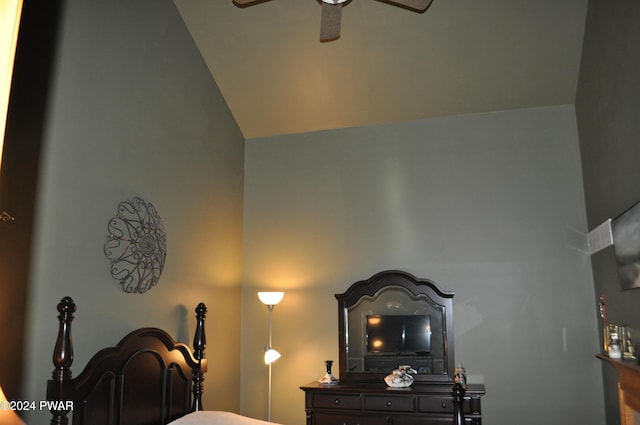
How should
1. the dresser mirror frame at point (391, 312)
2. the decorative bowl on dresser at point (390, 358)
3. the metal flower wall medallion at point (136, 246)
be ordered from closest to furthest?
the metal flower wall medallion at point (136, 246)
the decorative bowl on dresser at point (390, 358)
the dresser mirror frame at point (391, 312)

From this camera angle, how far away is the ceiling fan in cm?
303

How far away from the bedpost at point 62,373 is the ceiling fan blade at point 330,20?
7.37ft

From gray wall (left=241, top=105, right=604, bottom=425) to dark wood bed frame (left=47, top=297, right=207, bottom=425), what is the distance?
4.72 feet

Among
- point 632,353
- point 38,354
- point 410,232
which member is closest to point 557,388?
point 632,353

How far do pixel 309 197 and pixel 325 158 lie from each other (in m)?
0.46

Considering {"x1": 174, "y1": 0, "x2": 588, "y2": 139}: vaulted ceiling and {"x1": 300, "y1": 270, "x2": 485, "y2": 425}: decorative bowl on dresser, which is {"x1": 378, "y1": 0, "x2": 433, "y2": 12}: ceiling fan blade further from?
{"x1": 300, "y1": 270, "x2": 485, "y2": 425}: decorative bowl on dresser

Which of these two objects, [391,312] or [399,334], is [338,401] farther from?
[391,312]

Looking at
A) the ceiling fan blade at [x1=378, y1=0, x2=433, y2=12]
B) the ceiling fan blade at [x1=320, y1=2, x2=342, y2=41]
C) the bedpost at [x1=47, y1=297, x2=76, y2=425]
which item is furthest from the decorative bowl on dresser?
the ceiling fan blade at [x1=378, y1=0, x2=433, y2=12]

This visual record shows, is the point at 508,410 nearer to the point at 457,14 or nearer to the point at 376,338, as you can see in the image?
the point at 376,338

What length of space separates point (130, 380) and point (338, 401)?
6.54ft

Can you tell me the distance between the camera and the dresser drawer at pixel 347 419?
4.49m

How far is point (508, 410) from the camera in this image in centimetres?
471

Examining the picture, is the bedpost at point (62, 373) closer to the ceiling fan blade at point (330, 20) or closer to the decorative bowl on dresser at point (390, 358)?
the ceiling fan blade at point (330, 20)

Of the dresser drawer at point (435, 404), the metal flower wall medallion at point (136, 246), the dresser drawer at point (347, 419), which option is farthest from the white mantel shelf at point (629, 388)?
the metal flower wall medallion at point (136, 246)
